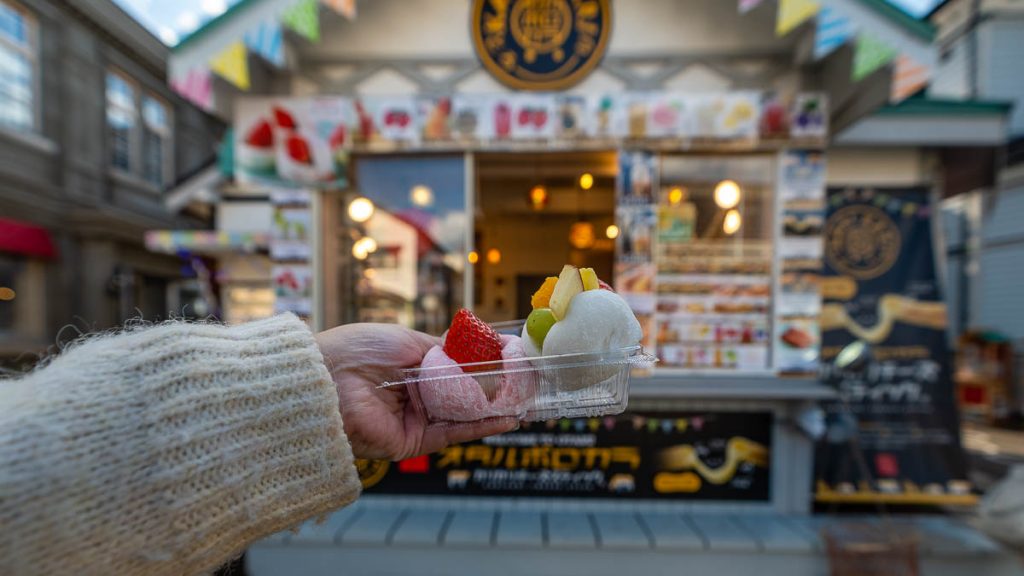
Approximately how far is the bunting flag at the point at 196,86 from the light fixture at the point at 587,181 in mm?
3277

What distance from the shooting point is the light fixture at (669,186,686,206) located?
3670 mm

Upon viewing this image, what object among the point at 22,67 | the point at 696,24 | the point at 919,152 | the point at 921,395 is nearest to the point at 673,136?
the point at 696,24

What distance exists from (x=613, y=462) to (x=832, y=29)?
11.8 ft

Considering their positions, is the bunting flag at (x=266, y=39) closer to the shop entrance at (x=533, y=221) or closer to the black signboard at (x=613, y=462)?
the shop entrance at (x=533, y=221)

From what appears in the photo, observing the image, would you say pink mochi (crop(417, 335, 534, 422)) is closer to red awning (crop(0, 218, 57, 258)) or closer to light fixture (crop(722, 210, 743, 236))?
light fixture (crop(722, 210, 743, 236))

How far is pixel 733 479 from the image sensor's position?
11.7 feet

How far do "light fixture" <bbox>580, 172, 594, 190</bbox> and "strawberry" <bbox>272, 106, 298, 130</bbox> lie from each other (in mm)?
2710

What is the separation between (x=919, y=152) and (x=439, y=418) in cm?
510

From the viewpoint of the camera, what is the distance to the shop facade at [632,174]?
334 cm

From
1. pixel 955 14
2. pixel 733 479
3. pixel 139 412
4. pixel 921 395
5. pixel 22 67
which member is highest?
pixel 955 14

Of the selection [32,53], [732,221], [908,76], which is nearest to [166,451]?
[732,221]

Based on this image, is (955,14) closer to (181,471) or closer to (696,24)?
(696,24)

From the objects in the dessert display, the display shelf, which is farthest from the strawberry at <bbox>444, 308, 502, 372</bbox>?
the display shelf

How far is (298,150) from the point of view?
3320 millimetres
